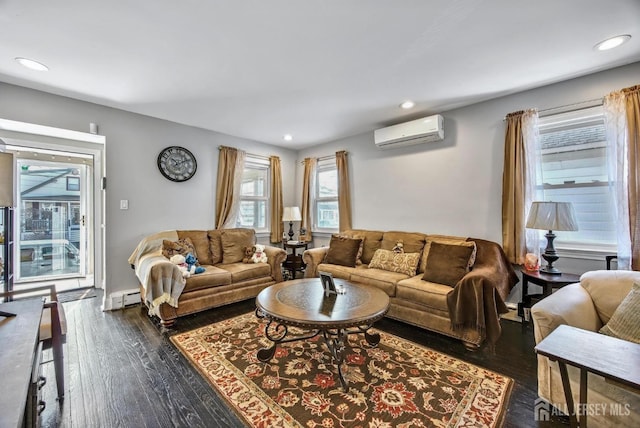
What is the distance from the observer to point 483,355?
2172 millimetres

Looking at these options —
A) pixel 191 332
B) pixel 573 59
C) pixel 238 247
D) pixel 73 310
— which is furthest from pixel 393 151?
pixel 73 310

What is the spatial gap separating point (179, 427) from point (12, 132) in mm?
4039

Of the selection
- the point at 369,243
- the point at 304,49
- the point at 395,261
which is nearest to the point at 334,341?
the point at 395,261

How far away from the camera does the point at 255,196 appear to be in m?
4.88

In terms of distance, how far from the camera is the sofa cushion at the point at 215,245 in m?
3.71

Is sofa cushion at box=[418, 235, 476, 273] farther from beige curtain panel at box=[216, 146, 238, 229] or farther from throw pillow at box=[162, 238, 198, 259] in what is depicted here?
beige curtain panel at box=[216, 146, 238, 229]

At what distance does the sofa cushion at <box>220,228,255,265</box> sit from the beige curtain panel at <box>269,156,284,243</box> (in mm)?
926

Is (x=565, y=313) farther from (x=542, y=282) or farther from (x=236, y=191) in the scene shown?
(x=236, y=191)

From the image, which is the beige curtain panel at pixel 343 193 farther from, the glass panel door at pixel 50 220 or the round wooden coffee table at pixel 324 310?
the glass panel door at pixel 50 220

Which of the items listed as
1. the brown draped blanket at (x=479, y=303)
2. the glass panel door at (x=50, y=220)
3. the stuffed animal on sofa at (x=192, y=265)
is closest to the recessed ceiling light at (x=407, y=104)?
the brown draped blanket at (x=479, y=303)

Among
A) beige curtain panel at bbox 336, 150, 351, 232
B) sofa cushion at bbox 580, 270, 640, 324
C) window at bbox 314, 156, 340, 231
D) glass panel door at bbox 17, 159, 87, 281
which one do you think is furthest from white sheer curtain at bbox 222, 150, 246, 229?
sofa cushion at bbox 580, 270, 640, 324

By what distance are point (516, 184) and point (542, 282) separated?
1046 mm

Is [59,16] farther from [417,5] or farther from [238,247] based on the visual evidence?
[238,247]

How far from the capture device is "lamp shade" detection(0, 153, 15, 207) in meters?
1.54
